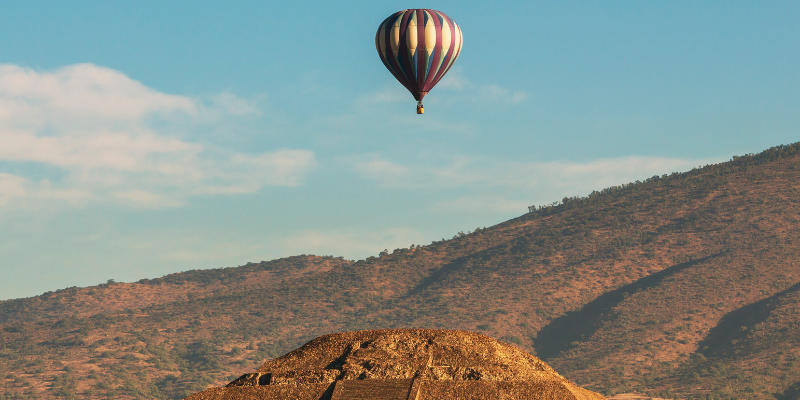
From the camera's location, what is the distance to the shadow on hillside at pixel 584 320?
11894cm

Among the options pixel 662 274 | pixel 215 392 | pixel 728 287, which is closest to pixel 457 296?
pixel 662 274

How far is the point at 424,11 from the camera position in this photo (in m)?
46.9

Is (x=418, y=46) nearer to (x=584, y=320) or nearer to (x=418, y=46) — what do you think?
(x=418, y=46)

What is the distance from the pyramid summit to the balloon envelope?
23.1 metres

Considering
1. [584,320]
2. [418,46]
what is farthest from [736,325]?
[418,46]

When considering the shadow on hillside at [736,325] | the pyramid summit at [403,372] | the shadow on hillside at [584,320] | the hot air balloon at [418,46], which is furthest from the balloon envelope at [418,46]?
the shadow on hillside at [584,320]

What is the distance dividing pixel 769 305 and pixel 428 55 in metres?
80.7

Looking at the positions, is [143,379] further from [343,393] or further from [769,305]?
[343,393]

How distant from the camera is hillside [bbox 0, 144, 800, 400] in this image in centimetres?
10512

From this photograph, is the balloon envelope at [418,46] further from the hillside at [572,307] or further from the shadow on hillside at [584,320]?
the shadow on hillside at [584,320]

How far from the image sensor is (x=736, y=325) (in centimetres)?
11081

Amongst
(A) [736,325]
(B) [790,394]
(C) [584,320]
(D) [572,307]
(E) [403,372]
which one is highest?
(D) [572,307]

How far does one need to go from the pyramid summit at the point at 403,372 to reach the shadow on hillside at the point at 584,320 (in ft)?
308

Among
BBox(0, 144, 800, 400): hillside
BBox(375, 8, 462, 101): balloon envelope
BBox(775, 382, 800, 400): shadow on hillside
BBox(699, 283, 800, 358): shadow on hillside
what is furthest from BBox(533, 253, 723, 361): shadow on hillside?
BBox(375, 8, 462, 101): balloon envelope
